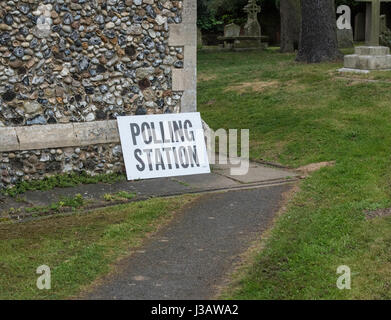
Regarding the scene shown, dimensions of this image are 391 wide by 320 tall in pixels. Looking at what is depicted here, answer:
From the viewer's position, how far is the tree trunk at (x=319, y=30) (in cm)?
1831

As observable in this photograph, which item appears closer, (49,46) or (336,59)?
(49,46)

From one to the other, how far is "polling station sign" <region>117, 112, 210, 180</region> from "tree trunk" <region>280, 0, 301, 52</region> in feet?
57.0

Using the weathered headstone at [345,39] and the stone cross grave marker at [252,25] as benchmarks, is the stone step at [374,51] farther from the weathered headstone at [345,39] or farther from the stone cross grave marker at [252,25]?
the stone cross grave marker at [252,25]

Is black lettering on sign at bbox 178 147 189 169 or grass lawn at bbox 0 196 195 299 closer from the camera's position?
grass lawn at bbox 0 196 195 299

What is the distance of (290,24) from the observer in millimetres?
26422

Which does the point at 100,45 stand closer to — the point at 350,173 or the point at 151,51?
the point at 151,51

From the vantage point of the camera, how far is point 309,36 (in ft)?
60.5

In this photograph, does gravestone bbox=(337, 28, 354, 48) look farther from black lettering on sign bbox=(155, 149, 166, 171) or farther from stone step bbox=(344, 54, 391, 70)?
black lettering on sign bbox=(155, 149, 166, 171)

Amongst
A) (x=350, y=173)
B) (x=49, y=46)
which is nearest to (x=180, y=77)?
(x=49, y=46)

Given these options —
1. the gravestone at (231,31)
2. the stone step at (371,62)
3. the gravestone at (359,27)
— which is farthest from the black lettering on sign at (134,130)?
the gravestone at (359,27)

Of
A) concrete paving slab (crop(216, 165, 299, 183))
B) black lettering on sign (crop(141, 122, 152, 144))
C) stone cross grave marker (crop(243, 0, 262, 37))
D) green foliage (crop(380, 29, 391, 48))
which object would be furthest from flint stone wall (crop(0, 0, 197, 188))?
stone cross grave marker (crop(243, 0, 262, 37))

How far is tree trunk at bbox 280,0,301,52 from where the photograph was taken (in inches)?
1042
